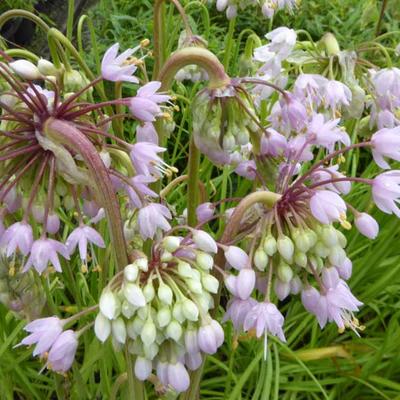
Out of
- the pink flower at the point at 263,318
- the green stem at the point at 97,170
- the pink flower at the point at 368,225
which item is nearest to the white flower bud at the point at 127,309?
the green stem at the point at 97,170

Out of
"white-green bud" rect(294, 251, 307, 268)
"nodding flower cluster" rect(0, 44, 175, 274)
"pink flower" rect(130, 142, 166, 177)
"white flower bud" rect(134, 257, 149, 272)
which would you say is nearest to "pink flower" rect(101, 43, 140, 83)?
"nodding flower cluster" rect(0, 44, 175, 274)

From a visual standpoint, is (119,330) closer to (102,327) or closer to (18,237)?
(102,327)

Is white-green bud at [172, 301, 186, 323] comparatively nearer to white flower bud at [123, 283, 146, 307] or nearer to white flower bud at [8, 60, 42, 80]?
white flower bud at [123, 283, 146, 307]

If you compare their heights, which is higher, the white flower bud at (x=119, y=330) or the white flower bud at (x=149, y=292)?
the white flower bud at (x=149, y=292)

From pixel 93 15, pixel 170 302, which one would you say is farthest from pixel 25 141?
pixel 93 15

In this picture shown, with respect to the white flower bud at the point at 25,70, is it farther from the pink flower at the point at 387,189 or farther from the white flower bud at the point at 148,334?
the pink flower at the point at 387,189

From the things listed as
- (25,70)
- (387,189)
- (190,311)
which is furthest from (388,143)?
(25,70)
